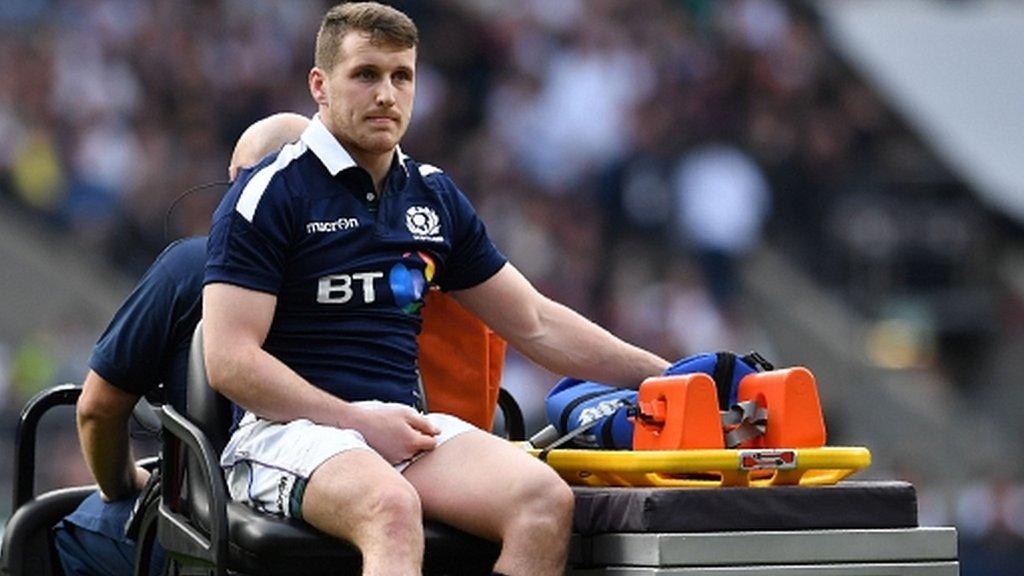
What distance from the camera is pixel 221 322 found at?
195 inches

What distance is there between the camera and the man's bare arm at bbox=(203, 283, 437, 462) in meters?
4.95

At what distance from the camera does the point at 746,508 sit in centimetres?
486

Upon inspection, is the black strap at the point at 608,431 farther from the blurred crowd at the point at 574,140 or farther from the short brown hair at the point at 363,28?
the blurred crowd at the point at 574,140

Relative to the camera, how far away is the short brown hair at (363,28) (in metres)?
5.14

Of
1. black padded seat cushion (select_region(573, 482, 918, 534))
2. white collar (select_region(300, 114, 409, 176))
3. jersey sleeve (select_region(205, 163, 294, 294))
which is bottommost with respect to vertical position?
black padded seat cushion (select_region(573, 482, 918, 534))

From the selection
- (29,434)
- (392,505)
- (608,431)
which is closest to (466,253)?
(608,431)

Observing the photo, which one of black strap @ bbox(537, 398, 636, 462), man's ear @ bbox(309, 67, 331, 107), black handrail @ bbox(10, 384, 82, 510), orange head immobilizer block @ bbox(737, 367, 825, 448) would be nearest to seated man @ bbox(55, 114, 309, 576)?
black handrail @ bbox(10, 384, 82, 510)

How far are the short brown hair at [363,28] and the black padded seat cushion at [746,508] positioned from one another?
104cm

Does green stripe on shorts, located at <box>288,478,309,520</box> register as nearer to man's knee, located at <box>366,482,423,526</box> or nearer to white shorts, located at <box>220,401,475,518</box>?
white shorts, located at <box>220,401,475,518</box>

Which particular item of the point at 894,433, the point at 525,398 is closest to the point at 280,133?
the point at 525,398

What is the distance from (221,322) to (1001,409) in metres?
13.0

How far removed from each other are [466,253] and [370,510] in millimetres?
890

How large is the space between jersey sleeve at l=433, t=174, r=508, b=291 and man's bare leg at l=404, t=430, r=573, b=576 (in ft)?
1.77

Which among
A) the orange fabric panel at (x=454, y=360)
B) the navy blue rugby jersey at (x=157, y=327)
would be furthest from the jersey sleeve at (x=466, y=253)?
the navy blue rugby jersey at (x=157, y=327)
